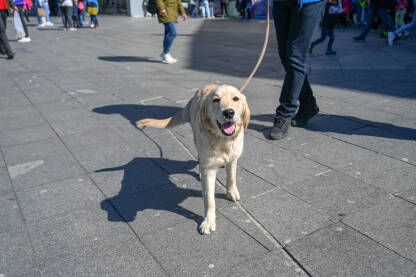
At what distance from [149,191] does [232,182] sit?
782 millimetres

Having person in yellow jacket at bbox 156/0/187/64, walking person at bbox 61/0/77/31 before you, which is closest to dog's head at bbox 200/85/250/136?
person in yellow jacket at bbox 156/0/187/64

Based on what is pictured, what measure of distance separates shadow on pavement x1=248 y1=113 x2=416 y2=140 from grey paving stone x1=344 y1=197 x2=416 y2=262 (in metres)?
1.56

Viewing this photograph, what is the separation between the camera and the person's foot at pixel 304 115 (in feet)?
14.7

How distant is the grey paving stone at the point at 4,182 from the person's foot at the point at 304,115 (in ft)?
11.0

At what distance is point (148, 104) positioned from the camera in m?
5.62

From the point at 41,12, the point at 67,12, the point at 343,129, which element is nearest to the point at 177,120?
the point at 343,129

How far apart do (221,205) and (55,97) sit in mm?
4444

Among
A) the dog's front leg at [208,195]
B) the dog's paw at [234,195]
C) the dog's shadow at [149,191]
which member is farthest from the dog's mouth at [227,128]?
the dog's shadow at [149,191]

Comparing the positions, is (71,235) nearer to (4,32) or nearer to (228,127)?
(228,127)

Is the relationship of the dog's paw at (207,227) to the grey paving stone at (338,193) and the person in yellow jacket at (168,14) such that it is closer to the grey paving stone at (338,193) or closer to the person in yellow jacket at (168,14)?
the grey paving stone at (338,193)

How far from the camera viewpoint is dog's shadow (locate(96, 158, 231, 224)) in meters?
2.81

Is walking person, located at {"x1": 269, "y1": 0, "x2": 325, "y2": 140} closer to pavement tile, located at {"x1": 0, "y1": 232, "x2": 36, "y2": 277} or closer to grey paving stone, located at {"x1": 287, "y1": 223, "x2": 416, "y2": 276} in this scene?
grey paving stone, located at {"x1": 287, "y1": 223, "x2": 416, "y2": 276}

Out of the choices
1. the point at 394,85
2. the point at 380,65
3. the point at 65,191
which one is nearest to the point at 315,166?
the point at 65,191

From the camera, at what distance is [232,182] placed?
2846 millimetres
